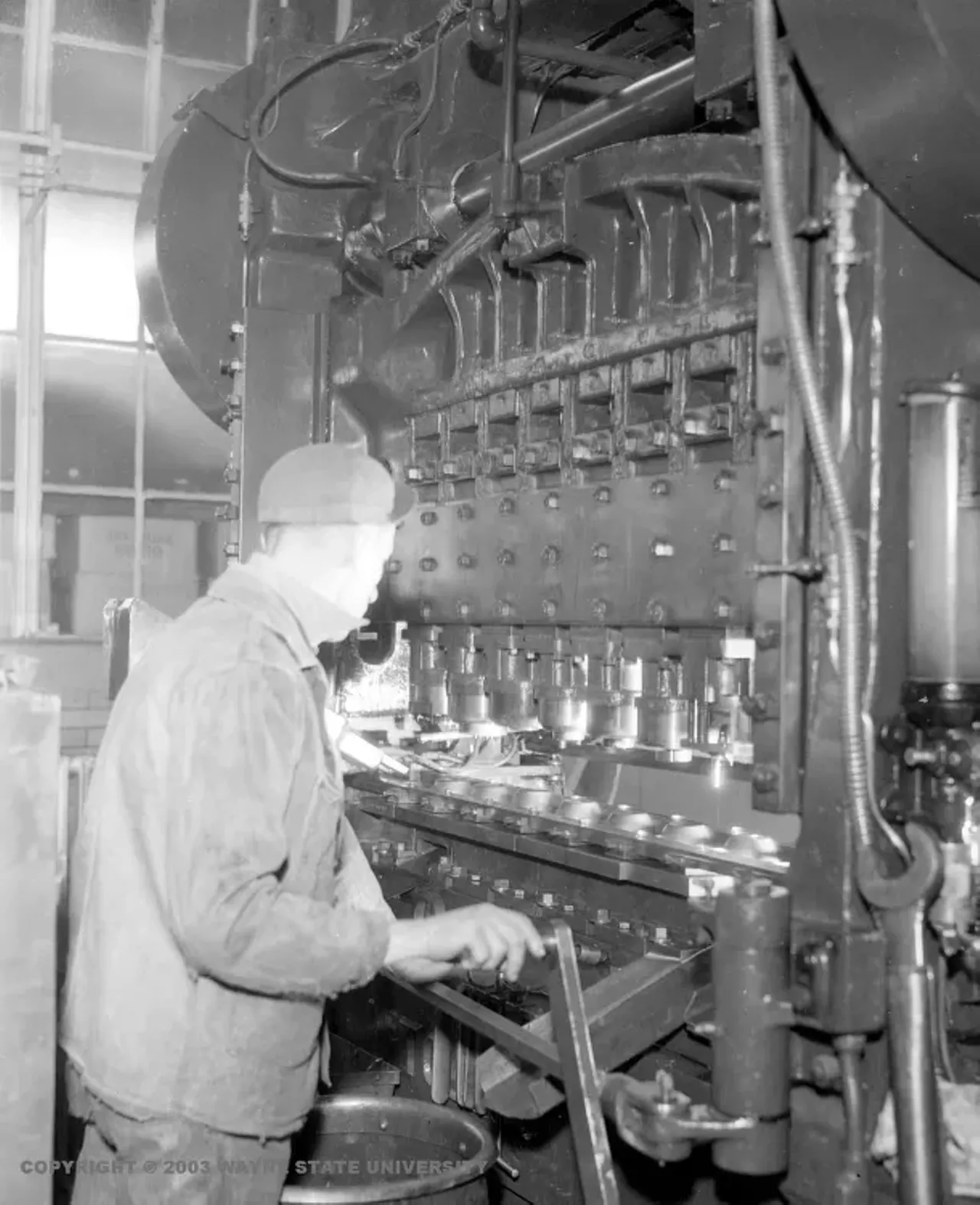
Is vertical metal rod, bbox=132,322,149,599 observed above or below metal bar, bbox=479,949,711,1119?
above

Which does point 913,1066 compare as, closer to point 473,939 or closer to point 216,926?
point 473,939

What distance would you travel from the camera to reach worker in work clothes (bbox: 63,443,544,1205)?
5.90 feet

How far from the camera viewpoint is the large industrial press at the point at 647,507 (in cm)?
191

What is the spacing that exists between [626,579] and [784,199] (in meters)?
0.96

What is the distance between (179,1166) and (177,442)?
5.00 m

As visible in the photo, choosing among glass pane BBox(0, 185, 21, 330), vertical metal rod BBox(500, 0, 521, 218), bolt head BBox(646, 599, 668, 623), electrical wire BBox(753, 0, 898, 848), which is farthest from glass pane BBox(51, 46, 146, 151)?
electrical wire BBox(753, 0, 898, 848)

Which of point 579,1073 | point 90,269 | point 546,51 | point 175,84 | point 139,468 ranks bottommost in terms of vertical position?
point 579,1073

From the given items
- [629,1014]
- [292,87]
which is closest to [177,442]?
[292,87]

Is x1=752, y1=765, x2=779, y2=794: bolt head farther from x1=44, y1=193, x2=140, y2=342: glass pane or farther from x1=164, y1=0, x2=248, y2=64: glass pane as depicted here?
x1=164, y1=0, x2=248, y2=64: glass pane

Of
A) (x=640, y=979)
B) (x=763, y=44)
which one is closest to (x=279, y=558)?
(x=640, y=979)

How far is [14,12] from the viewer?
6043 millimetres

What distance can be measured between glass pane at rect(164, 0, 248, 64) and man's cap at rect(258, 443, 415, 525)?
4920 millimetres

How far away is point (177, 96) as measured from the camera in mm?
6383

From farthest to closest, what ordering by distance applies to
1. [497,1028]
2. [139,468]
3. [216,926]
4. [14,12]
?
[139,468]
[14,12]
[497,1028]
[216,926]
